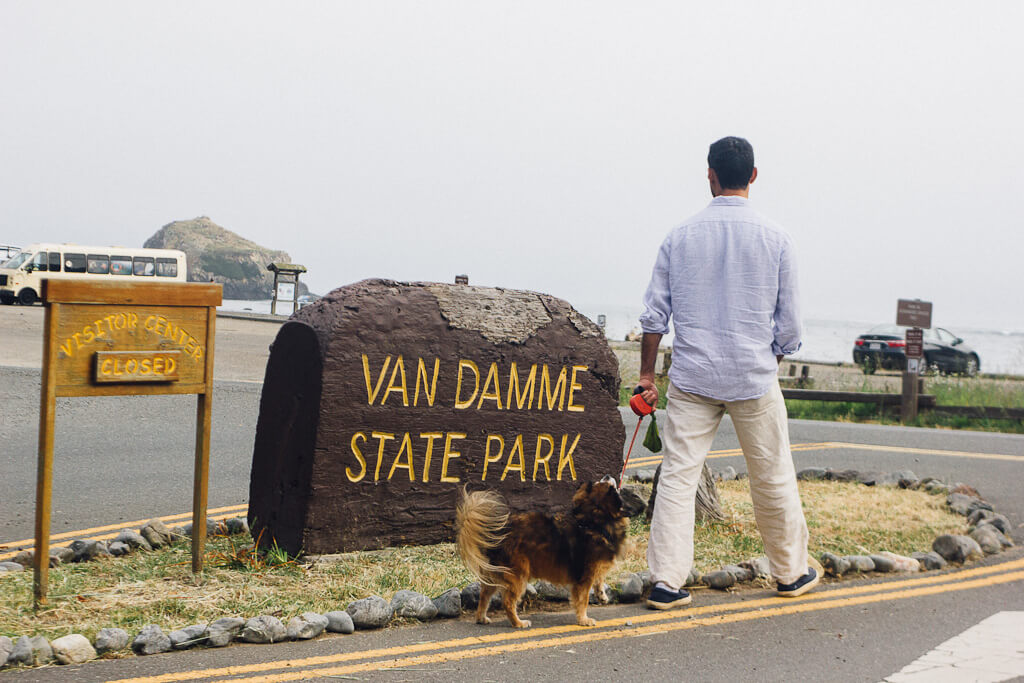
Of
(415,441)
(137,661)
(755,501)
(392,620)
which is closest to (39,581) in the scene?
(137,661)

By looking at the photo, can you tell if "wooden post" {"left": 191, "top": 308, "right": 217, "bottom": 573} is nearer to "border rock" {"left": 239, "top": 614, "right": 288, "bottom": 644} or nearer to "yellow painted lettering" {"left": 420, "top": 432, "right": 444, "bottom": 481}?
"border rock" {"left": 239, "top": 614, "right": 288, "bottom": 644}

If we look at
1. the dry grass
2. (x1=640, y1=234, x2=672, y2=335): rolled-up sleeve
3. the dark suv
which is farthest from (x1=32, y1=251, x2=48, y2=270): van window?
(x1=640, y1=234, x2=672, y2=335): rolled-up sleeve

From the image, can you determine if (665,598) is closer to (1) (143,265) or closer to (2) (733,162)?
(2) (733,162)

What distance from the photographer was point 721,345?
488 centimetres

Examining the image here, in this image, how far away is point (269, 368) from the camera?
6.04 m

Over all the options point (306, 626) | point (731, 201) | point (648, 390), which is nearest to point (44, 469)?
point (306, 626)

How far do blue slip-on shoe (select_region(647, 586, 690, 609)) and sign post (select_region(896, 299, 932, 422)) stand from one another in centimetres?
1293

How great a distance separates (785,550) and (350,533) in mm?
2454

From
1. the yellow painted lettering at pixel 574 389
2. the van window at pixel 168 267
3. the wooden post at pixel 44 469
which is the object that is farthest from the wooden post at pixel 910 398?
the van window at pixel 168 267

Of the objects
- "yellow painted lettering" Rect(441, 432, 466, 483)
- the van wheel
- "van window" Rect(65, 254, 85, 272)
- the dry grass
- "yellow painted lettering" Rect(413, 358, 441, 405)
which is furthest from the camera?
"van window" Rect(65, 254, 85, 272)

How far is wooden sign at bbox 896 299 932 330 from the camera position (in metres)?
18.0

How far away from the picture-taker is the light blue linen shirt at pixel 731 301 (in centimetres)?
486

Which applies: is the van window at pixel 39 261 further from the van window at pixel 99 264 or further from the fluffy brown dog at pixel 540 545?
the fluffy brown dog at pixel 540 545

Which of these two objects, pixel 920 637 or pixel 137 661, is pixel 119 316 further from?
pixel 920 637
